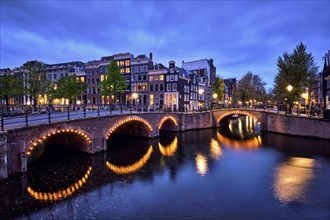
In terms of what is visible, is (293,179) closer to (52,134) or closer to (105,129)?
(105,129)

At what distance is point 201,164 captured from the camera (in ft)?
66.2

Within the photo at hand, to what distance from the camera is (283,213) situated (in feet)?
36.7

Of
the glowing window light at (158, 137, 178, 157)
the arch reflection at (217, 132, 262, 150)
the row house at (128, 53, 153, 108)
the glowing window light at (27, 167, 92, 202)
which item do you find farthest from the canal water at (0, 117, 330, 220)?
the row house at (128, 53, 153, 108)

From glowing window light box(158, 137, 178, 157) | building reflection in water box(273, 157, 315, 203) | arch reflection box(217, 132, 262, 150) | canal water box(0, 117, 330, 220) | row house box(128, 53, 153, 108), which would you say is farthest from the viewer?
row house box(128, 53, 153, 108)

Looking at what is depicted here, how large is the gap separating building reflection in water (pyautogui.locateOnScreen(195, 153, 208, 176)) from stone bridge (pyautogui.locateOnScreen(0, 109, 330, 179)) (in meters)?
10.3

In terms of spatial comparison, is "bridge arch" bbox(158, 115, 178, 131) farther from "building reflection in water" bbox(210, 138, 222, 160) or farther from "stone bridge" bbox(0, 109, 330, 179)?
"building reflection in water" bbox(210, 138, 222, 160)

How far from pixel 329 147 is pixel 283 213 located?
1937 centimetres

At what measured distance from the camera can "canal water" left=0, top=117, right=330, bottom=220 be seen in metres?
11.5

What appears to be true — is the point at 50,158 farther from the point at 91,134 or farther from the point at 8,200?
the point at 8,200

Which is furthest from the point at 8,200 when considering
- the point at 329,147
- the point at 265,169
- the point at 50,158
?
the point at 329,147

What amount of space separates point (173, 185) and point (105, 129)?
11.5 meters

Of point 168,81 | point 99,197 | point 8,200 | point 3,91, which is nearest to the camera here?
point 8,200

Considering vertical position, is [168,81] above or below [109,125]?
above

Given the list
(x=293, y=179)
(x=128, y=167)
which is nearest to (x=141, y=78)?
(x=128, y=167)
